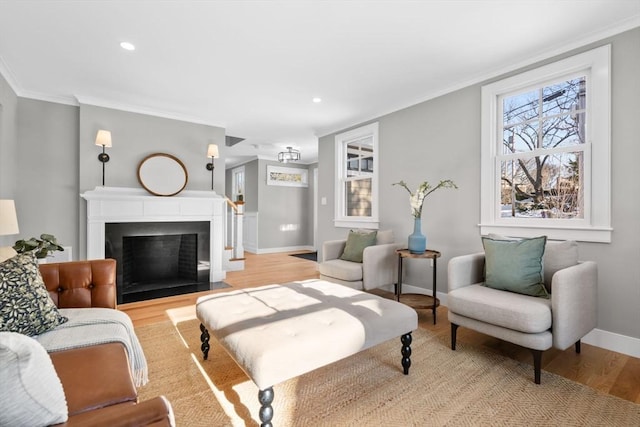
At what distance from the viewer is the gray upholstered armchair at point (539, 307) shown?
183cm

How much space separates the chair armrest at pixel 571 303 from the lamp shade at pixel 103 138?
4526 millimetres

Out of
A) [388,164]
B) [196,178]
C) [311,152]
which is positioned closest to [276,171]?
[311,152]

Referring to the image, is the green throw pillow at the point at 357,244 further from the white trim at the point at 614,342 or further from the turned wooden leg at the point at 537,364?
the white trim at the point at 614,342

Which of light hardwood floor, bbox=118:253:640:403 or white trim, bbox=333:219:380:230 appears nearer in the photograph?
light hardwood floor, bbox=118:253:640:403

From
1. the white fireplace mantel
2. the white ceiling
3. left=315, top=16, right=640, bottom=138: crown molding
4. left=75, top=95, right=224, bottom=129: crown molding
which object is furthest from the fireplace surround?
left=315, top=16, right=640, bottom=138: crown molding

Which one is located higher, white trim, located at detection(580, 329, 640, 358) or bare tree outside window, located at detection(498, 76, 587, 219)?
bare tree outside window, located at detection(498, 76, 587, 219)

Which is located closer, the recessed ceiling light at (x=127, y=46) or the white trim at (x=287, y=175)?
the recessed ceiling light at (x=127, y=46)

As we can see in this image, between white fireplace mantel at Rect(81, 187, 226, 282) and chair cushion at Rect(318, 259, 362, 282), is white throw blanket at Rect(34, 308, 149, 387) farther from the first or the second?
white fireplace mantel at Rect(81, 187, 226, 282)

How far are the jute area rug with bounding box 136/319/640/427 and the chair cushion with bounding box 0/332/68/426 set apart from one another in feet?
2.92

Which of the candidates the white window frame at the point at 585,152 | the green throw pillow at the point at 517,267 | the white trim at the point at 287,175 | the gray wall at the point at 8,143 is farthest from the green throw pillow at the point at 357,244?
the white trim at the point at 287,175

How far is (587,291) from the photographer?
2.04m

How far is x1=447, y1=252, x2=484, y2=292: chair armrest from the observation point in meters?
2.34

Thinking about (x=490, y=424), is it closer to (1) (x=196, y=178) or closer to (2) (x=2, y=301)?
(2) (x=2, y=301)

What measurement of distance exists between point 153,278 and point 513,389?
14.1 feet
